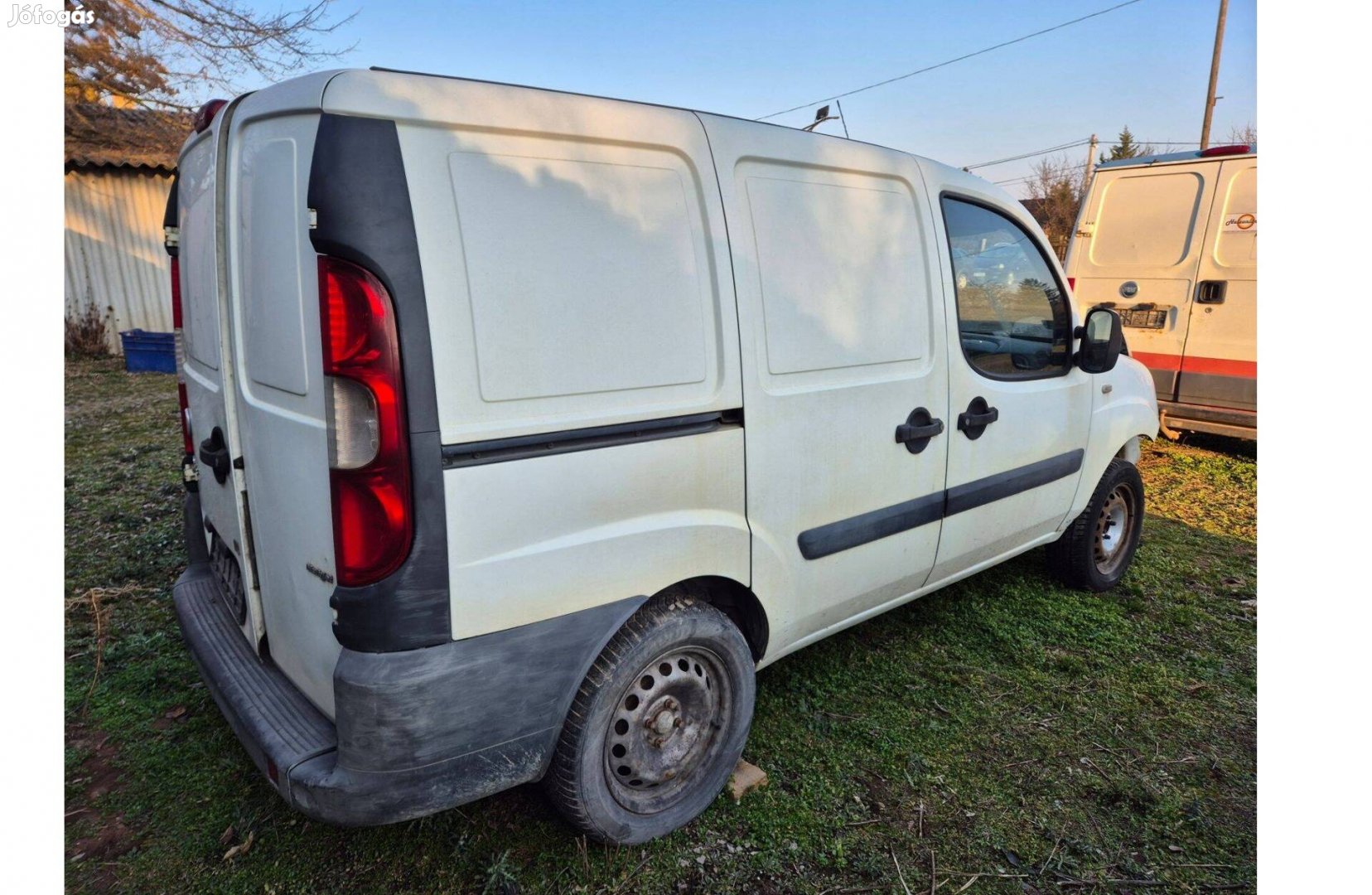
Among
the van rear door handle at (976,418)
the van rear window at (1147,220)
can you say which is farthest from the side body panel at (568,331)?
the van rear window at (1147,220)

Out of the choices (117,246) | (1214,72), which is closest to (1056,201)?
(1214,72)

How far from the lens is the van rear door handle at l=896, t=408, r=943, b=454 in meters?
2.76

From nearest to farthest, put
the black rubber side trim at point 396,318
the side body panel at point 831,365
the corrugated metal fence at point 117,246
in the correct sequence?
the black rubber side trim at point 396,318 → the side body panel at point 831,365 → the corrugated metal fence at point 117,246

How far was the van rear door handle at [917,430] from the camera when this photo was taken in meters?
2.76

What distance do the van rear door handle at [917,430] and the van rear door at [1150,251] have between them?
5.03 m

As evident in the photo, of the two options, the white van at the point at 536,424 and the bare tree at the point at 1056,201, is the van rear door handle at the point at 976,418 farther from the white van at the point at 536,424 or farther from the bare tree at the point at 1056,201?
the bare tree at the point at 1056,201

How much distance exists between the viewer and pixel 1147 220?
22.3 ft

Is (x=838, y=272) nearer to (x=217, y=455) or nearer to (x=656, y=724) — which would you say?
(x=656, y=724)

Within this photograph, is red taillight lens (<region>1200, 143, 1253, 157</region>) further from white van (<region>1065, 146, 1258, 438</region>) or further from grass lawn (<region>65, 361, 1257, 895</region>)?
grass lawn (<region>65, 361, 1257, 895</region>)

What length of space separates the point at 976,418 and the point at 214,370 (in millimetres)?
2580

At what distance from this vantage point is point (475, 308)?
177 cm

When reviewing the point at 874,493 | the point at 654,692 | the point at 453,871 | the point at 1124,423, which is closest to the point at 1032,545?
the point at 1124,423

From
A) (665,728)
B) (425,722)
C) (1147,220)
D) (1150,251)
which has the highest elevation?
(1147,220)

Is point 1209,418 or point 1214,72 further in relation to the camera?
point 1214,72
